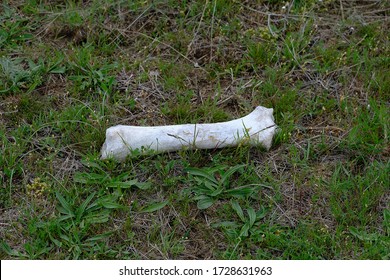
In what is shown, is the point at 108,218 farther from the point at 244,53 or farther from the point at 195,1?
the point at 195,1

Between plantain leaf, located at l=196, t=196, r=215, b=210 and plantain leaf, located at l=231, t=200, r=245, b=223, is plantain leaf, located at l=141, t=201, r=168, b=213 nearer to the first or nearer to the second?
plantain leaf, located at l=196, t=196, r=215, b=210

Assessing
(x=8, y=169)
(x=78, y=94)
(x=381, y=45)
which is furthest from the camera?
(x=381, y=45)

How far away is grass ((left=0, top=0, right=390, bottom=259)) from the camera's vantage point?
3.10 meters

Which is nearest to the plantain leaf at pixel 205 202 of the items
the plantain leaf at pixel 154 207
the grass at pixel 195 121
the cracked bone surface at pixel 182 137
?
the grass at pixel 195 121

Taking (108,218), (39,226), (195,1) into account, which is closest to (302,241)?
(108,218)

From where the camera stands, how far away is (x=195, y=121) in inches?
139

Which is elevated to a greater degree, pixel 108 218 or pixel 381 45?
pixel 381 45

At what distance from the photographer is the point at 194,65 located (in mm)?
3832

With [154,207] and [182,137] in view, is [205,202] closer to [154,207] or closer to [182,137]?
[154,207]

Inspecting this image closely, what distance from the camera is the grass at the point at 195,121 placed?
310 centimetres

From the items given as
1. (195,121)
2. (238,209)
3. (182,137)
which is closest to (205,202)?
(238,209)

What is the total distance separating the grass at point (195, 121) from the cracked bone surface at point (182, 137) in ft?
0.16

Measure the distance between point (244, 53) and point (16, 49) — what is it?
126 cm

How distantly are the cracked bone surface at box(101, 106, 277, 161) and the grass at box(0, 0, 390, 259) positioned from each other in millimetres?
49
